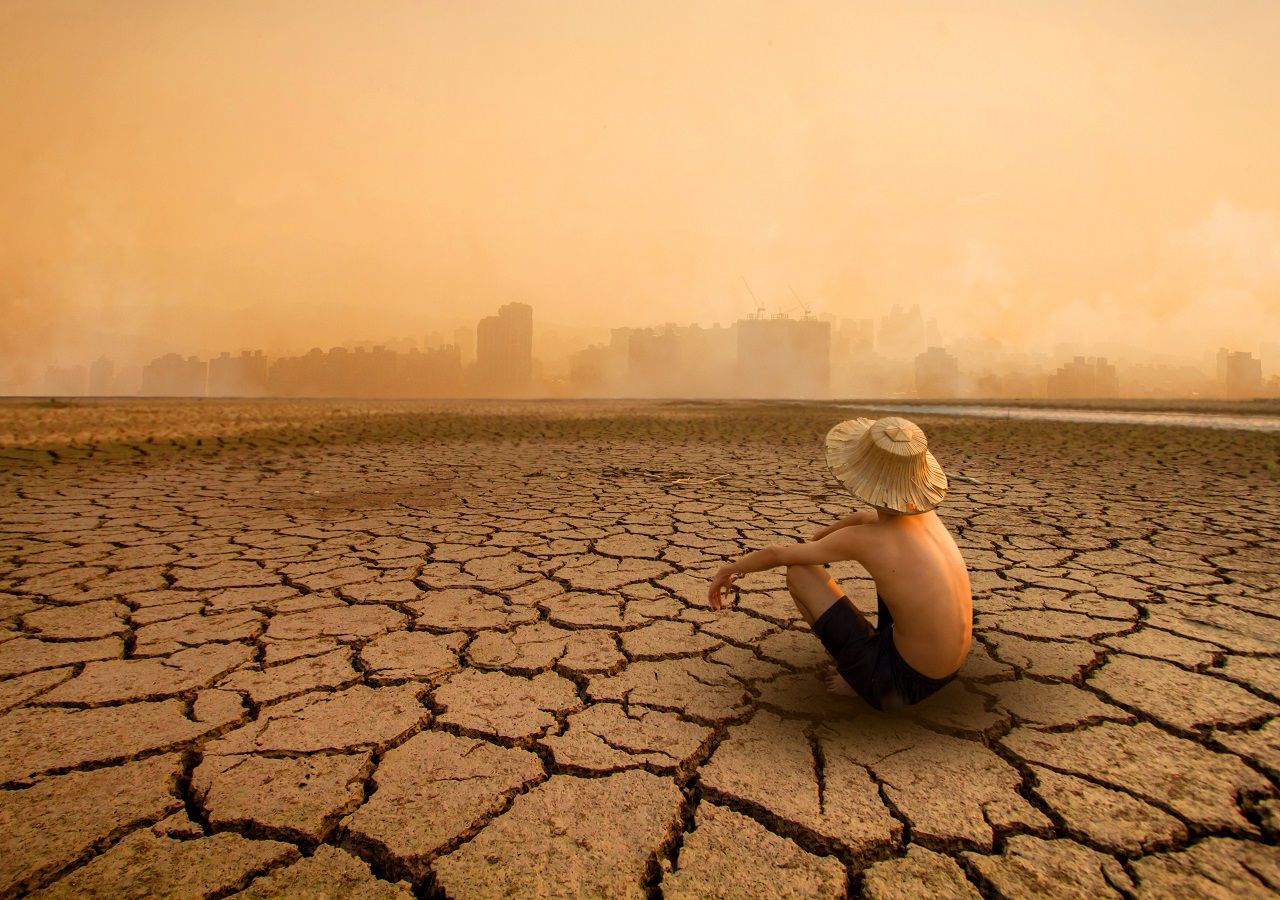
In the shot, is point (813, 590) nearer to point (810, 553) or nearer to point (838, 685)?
point (810, 553)

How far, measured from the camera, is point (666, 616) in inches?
83.0

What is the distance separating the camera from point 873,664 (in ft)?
4.69

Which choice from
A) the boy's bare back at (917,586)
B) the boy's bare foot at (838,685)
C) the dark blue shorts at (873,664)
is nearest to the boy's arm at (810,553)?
the boy's bare back at (917,586)

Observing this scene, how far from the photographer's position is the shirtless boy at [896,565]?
1.34 metres

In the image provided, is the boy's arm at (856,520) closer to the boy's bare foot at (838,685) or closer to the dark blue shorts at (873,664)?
the dark blue shorts at (873,664)

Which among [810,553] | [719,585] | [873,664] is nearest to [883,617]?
[873,664]

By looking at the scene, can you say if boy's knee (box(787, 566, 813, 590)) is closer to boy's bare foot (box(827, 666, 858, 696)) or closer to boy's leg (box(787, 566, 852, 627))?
boy's leg (box(787, 566, 852, 627))

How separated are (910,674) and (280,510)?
347 cm

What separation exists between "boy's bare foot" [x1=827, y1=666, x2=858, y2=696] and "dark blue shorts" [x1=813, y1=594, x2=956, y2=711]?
0.11m

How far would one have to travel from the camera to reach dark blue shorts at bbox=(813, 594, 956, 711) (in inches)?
56.0

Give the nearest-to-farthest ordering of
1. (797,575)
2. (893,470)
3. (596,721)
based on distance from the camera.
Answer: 1. (893,470)
2. (596,721)
3. (797,575)

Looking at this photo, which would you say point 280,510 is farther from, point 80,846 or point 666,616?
point 80,846

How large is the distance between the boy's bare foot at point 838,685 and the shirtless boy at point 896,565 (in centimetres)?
10

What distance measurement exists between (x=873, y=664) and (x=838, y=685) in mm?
210
